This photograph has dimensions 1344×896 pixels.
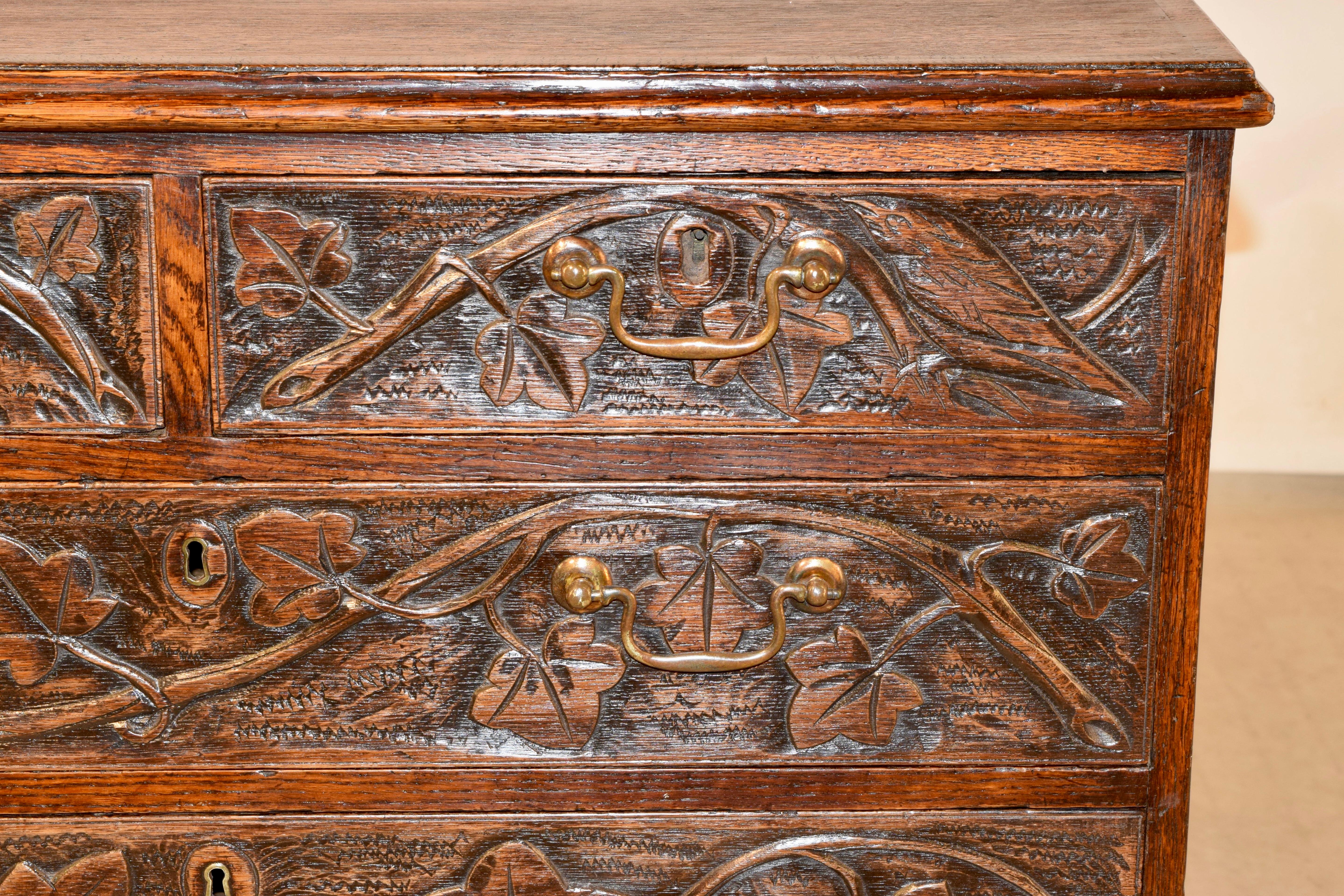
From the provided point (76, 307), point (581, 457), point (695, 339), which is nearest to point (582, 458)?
point (581, 457)

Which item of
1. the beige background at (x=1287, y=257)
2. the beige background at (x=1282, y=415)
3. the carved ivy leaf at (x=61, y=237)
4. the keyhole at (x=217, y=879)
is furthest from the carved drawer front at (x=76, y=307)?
the beige background at (x=1287, y=257)

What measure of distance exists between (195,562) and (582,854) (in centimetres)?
35

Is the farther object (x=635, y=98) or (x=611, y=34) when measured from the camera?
(x=611, y=34)

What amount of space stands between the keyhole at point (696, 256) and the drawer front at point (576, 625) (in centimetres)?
15

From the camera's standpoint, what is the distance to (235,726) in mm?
953

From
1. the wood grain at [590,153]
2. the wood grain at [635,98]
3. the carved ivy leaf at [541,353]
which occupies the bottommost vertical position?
the carved ivy leaf at [541,353]

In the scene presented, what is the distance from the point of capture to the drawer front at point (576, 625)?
36.2 inches

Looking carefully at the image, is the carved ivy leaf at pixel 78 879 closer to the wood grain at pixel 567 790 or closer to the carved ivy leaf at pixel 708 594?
the wood grain at pixel 567 790

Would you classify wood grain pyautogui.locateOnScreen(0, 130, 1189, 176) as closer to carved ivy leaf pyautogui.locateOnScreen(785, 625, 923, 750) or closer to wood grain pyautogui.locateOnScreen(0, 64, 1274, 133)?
wood grain pyautogui.locateOnScreen(0, 64, 1274, 133)

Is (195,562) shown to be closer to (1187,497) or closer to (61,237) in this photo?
(61,237)

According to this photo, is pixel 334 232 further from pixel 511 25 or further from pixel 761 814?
pixel 761 814

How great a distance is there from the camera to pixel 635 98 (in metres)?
0.83

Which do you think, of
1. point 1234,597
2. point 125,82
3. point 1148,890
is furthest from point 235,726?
point 1234,597

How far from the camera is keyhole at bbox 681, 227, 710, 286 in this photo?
88 centimetres
